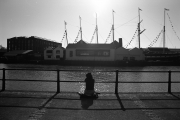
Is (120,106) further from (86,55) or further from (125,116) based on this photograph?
(86,55)

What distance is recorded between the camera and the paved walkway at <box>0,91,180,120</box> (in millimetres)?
4012

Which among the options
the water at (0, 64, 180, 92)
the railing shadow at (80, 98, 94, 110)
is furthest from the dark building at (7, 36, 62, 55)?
the railing shadow at (80, 98, 94, 110)

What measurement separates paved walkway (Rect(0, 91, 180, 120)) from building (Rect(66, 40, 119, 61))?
46884 millimetres

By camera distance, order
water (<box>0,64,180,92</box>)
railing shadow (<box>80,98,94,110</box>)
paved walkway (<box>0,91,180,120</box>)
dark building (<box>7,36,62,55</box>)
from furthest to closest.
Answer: dark building (<box>7,36,62,55</box>) → water (<box>0,64,180,92</box>) → railing shadow (<box>80,98,94,110</box>) → paved walkway (<box>0,91,180,120</box>)

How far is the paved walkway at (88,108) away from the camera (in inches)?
158

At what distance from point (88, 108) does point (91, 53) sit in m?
48.6

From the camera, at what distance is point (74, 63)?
51906 mm

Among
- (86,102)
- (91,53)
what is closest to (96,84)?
(86,102)

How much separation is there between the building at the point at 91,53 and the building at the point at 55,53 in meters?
6.07

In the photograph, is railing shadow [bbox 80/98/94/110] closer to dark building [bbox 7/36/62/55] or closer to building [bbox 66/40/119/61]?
building [bbox 66/40/119/61]

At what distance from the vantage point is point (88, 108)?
464 centimetres

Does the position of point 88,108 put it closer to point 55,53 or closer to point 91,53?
point 91,53

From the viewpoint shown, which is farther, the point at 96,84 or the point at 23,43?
the point at 23,43

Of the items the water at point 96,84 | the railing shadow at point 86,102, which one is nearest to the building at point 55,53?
the water at point 96,84
